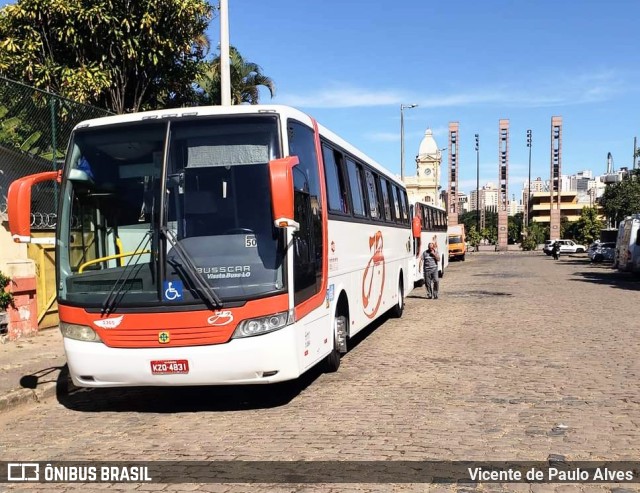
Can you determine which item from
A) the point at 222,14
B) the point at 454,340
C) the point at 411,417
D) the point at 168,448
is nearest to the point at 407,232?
the point at 454,340

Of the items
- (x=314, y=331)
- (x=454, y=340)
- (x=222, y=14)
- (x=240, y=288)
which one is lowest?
(x=454, y=340)

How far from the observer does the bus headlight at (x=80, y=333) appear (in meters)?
6.71

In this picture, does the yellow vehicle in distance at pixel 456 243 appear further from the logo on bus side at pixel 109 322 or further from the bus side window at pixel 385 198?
the logo on bus side at pixel 109 322

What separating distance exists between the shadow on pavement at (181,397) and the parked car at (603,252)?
45.8m

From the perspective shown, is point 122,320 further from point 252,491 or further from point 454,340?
point 454,340

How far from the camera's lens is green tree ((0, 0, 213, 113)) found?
15047 millimetres

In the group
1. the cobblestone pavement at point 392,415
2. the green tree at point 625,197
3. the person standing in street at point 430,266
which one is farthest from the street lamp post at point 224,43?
the green tree at point 625,197

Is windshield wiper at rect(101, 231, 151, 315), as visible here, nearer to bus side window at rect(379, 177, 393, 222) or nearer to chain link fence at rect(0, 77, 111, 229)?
chain link fence at rect(0, 77, 111, 229)

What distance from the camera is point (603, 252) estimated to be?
49719 mm

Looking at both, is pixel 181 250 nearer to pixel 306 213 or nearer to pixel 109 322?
pixel 109 322

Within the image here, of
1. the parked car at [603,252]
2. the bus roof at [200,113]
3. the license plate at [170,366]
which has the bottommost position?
the parked car at [603,252]

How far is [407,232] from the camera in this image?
16.8 meters

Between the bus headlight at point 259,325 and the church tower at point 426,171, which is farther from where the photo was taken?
the church tower at point 426,171

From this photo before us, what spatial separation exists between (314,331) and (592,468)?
345 centimetres
